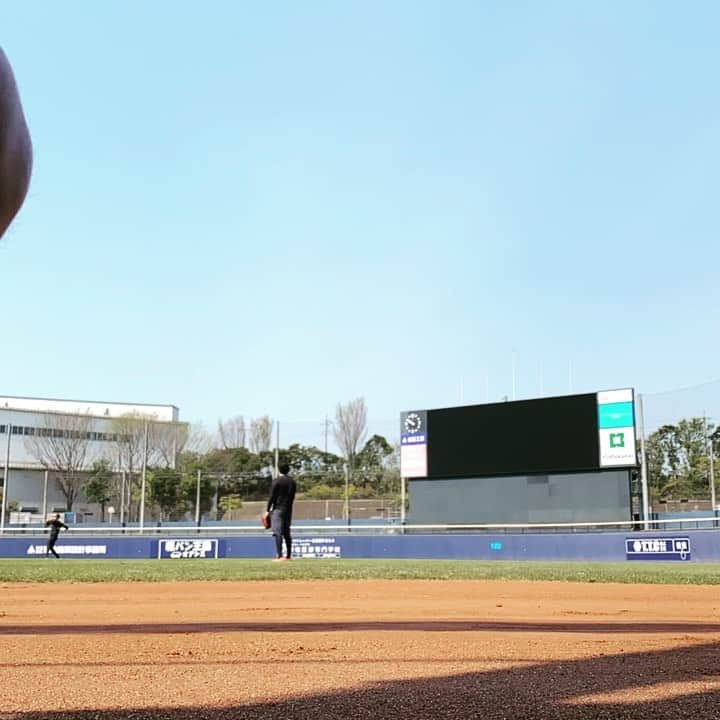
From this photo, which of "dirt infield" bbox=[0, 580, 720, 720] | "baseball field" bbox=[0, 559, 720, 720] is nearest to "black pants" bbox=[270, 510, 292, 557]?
"baseball field" bbox=[0, 559, 720, 720]

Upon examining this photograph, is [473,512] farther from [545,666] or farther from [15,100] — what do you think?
[15,100]

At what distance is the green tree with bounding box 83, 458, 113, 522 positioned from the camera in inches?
1927

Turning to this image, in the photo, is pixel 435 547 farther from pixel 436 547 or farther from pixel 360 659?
pixel 360 659

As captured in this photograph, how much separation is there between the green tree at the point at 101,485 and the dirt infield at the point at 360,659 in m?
44.5

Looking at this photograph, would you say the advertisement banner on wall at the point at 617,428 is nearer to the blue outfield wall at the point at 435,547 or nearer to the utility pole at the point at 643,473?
the utility pole at the point at 643,473

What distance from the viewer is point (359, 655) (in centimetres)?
361

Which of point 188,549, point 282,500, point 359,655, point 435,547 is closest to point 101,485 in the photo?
point 188,549

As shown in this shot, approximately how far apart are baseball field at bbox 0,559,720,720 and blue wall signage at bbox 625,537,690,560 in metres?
11.3

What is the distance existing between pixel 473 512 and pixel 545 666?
2812cm

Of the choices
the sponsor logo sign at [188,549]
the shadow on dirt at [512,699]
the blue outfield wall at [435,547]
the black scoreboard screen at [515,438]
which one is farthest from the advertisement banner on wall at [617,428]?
the shadow on dirt at [512,699]

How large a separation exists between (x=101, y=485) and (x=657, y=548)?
128ft

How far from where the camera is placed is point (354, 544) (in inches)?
850

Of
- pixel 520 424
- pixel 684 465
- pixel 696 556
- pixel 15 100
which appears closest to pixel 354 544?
pixel 696 556

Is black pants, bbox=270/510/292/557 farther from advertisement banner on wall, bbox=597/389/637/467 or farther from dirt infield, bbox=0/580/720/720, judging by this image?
advertisement banner on wall, bbox=597/389/637/467
